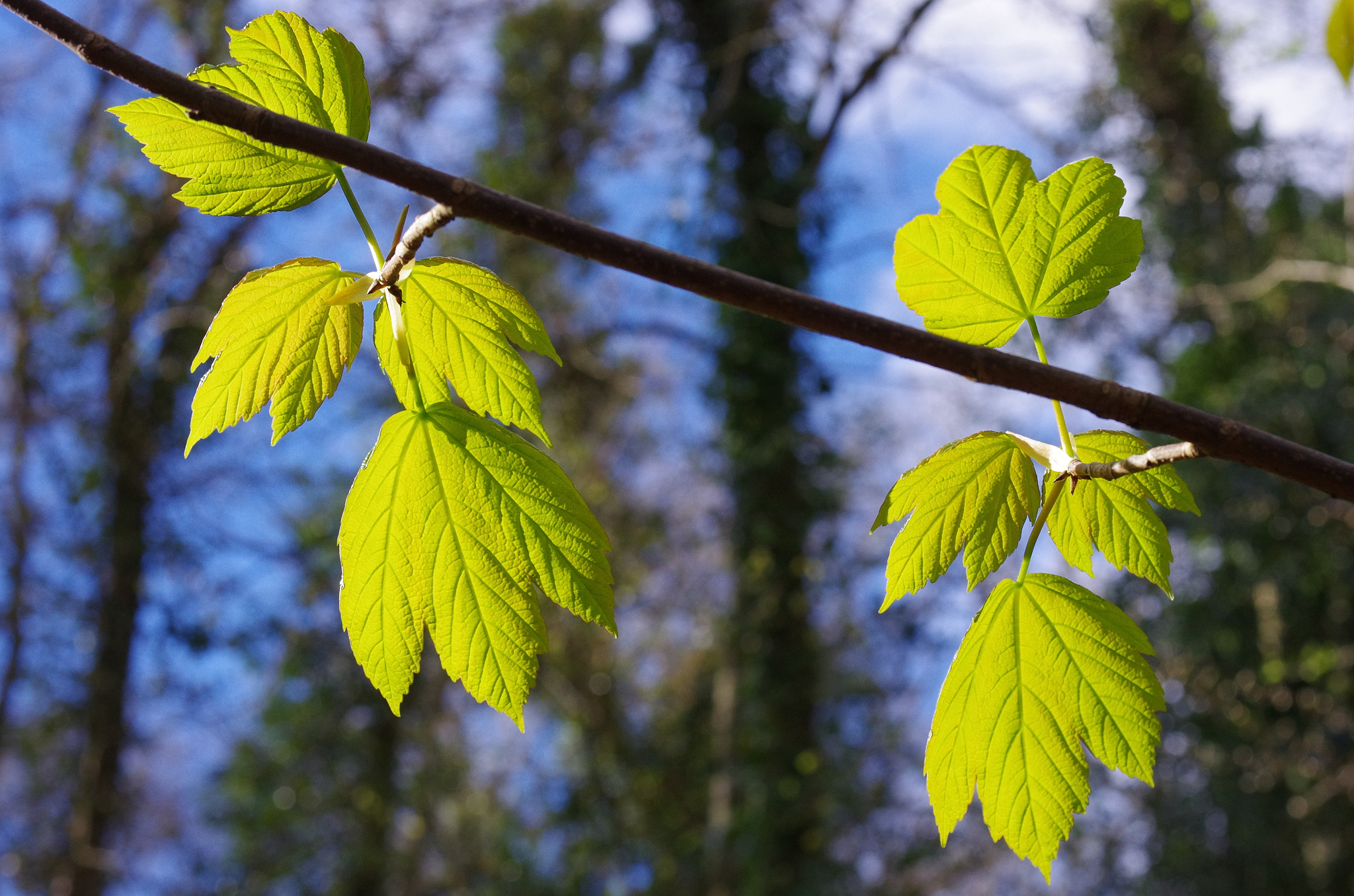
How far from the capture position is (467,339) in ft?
1.25

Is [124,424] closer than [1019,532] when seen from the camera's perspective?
No

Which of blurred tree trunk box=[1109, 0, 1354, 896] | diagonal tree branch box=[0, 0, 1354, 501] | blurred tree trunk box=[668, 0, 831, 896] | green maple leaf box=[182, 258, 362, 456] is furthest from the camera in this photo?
blurred tree trunk box=[1109, 0, 1354, 896]

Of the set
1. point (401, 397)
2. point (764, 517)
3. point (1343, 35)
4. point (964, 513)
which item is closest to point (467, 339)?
point (401, 397)

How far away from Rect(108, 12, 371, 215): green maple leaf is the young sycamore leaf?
533 millimetres

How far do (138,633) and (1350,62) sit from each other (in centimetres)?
500

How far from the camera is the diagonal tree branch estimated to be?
26 centimetres

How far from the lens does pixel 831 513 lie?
4098 millimetres

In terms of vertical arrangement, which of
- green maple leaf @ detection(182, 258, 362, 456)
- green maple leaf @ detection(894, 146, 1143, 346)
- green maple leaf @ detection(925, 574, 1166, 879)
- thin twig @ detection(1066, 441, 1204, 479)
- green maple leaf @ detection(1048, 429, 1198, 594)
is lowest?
green maple leaf @ detection(925, 574, 1166, 879)

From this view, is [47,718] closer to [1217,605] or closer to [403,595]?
[403,595]

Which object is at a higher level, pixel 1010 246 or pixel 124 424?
pixel 124 424

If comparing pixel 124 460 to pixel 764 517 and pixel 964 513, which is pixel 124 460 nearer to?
pixel 764 517

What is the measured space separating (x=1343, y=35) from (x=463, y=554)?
56 centimetres

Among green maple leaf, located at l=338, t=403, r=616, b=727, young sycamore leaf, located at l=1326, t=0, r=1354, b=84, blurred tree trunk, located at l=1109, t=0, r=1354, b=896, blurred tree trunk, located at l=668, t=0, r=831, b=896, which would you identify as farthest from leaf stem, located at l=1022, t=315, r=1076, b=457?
blurred tree trunk, located at l=1109, t=0, r=1354, b=896

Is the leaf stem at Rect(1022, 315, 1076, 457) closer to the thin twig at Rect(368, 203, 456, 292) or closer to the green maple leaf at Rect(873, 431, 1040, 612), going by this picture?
the green maple leaf at Rect(873, 431, 1040, 612)
